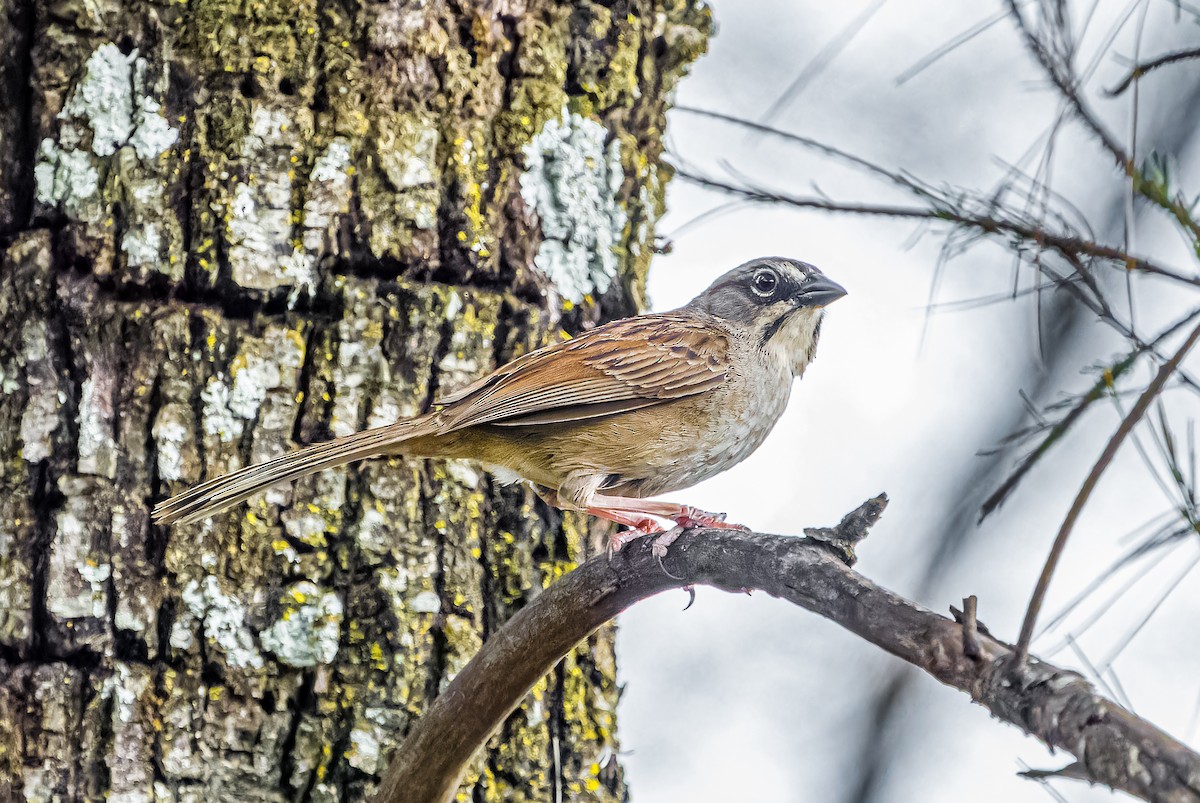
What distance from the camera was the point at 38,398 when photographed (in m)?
2.91

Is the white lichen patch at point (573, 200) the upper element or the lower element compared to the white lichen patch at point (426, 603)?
upper

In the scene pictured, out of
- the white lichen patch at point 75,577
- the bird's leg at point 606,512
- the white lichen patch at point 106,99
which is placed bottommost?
the white lichen patch at point 75,577

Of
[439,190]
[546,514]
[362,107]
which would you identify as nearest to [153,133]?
[362,107]

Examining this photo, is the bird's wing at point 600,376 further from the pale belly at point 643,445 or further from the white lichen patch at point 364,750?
the white lichen patch at point 364,750

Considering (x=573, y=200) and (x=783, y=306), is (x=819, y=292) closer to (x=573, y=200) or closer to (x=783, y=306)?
(x=783, y=306)

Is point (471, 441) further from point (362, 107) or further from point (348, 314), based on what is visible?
point (362, 107)

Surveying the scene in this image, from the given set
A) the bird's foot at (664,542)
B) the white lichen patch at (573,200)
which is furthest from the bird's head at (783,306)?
the bird's foot at (664,542)

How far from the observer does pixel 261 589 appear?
289 centimetres

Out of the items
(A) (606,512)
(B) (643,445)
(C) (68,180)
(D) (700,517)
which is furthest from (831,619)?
(C) (68,180)

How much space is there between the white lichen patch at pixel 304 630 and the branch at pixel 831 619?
51 centimetres

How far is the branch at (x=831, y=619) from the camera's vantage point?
1.28 metres

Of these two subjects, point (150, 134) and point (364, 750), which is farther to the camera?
point (150, 134)

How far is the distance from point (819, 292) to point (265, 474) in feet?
5.74

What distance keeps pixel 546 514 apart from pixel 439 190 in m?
0.87
